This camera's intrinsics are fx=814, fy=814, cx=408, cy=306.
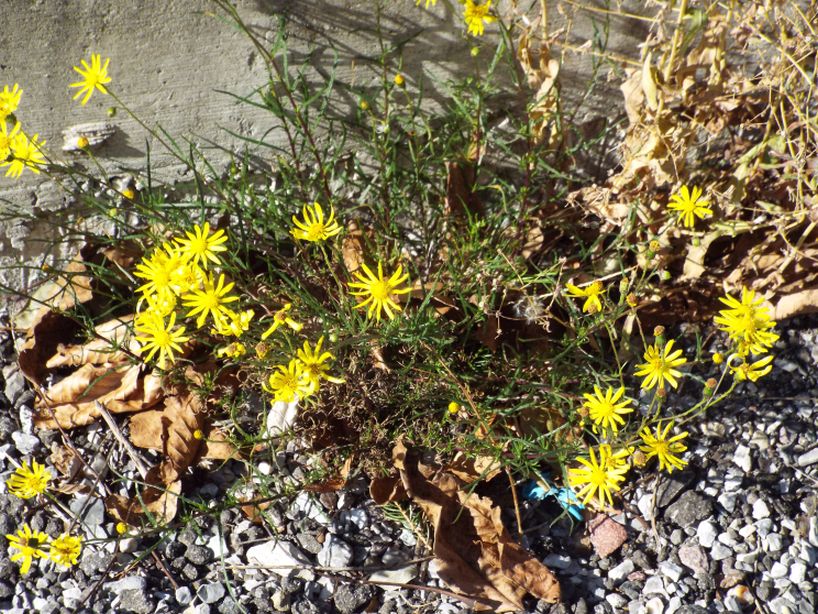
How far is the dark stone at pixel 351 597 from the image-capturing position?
252 cm

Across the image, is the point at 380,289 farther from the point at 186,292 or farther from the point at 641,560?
the point at 641,560

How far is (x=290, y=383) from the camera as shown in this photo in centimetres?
224

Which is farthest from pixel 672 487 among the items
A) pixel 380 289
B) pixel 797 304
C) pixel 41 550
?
pixel 41 550

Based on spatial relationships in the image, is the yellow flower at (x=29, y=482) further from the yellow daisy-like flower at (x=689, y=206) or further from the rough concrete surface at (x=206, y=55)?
the yellow daisy-like flower at (x=689, y=206)

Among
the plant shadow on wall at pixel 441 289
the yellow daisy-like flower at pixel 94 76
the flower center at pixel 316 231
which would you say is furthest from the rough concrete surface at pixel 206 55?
the flower center at pixel 316 231

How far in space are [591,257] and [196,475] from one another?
63.5 inches

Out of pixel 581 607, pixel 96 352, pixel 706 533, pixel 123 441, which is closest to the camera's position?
pixel 581 607

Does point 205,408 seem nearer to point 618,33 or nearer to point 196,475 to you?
point 196,475

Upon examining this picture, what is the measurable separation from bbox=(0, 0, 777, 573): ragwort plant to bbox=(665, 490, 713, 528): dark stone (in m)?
0.20

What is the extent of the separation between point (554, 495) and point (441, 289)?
79cm

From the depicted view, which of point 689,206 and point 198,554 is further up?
point 689,206

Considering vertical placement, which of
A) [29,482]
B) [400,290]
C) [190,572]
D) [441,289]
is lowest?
[190,572]

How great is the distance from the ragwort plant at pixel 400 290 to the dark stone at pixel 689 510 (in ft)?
0.66

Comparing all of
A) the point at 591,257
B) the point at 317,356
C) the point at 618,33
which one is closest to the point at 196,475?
the point at 317,356
